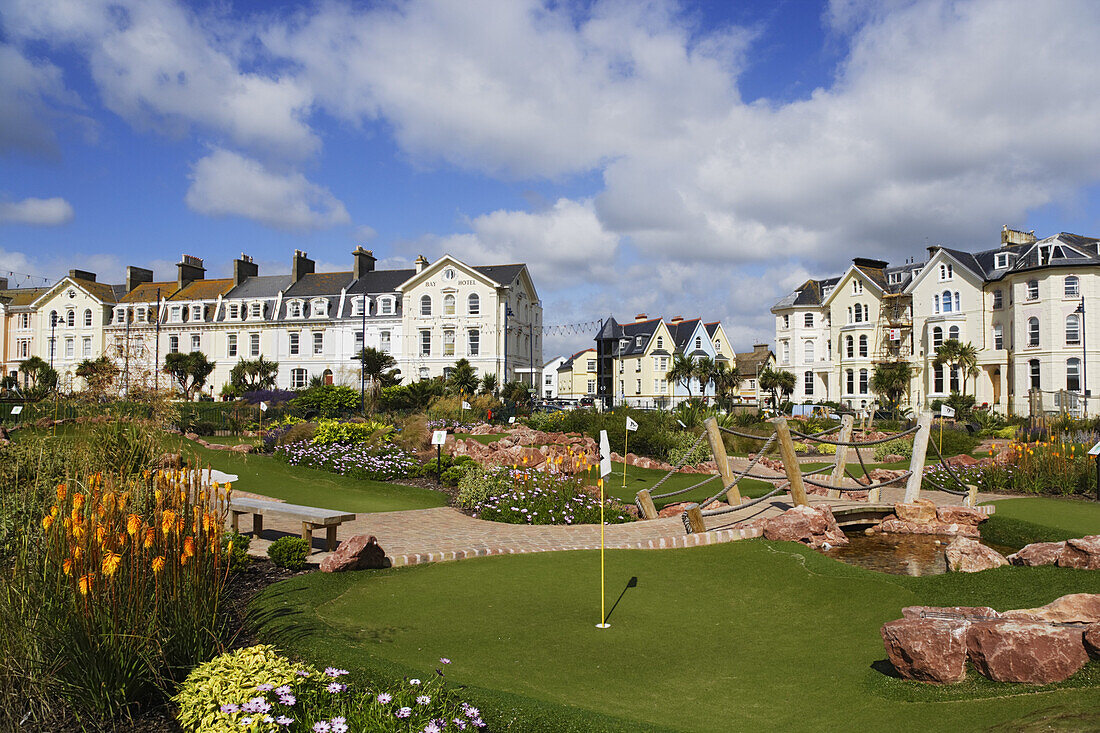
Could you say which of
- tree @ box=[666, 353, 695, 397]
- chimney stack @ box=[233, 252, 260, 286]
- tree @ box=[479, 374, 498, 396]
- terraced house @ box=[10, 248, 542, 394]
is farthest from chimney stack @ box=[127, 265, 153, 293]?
tree @ box=[666, 353, 695, 397]

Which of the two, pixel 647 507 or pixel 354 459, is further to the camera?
pixel 354 459

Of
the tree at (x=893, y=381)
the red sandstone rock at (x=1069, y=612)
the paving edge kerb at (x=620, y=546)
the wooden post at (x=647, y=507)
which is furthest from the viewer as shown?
the tree at (x=893, y=381)

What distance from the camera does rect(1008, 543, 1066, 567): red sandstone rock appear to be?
916 centimetres

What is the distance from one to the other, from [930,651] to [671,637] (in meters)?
2.29

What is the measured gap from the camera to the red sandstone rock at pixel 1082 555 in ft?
28.6

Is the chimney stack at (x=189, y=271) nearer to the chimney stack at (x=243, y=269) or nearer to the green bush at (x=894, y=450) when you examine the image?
the chimney stack at (x=243, y=269)

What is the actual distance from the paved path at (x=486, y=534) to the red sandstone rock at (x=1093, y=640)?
18.9 feet

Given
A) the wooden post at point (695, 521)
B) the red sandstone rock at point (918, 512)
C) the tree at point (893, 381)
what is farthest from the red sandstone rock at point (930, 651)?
the tree at point (893, 381)

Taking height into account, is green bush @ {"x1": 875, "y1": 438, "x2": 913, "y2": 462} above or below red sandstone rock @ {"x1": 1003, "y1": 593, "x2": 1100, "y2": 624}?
below

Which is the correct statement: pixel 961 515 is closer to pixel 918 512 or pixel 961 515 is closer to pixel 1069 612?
pixel 918 512

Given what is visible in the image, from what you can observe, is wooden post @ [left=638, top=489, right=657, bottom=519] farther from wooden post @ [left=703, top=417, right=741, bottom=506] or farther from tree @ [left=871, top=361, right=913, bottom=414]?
tree @ [left=871, top=361, right=913, bottom=414]

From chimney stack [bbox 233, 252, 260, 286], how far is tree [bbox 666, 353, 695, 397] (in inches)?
1403

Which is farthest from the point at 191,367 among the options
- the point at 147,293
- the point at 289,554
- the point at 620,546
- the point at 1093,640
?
the point at 1093,640

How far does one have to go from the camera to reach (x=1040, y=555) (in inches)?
365
